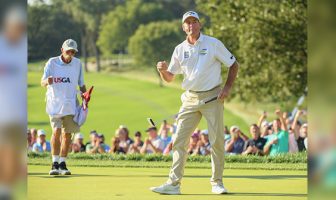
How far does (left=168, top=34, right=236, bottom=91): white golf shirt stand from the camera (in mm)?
7652

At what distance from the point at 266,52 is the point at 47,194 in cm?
2549

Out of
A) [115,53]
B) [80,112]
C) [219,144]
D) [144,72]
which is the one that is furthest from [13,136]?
[115,53]

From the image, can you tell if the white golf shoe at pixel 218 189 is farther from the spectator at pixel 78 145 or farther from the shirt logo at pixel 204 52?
the spectator at pixel 78 145

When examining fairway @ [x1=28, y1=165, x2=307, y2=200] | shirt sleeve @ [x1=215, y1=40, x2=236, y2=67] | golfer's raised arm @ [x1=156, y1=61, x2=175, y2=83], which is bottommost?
fairway @ [x1=28, y1=165, x2=307, y2=200]

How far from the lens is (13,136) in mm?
2285

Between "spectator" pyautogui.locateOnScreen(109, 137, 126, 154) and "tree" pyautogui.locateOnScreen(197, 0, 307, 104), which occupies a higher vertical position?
"tree" pyautogui.locateOnScreen(197, 0, 307, 104)

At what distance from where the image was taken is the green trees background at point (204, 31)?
31.3 m

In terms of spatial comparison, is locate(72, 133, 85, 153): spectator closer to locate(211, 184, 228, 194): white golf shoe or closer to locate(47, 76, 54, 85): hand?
locate(47, 76, 54, 85): hand

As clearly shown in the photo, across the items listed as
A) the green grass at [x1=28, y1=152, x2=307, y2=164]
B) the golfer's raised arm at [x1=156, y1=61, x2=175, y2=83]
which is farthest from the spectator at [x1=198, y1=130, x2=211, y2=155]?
the golfer's raised arm at [x1=156, y1=61, x2=175, y2=83]

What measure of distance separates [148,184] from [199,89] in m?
1.41

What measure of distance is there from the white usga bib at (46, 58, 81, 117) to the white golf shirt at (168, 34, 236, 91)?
111 inches

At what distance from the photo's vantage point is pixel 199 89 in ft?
25.3

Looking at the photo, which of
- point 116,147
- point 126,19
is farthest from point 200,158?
point 126,19

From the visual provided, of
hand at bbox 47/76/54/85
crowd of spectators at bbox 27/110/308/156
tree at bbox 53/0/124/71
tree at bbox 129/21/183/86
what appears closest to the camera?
hand at bbox 47/76/54/85
